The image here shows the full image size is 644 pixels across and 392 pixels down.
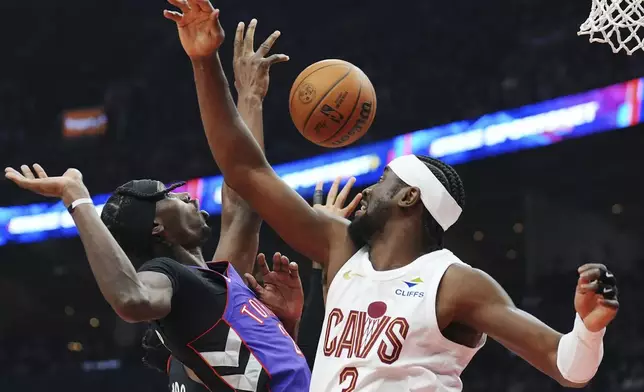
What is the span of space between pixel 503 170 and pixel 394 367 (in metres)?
10.00

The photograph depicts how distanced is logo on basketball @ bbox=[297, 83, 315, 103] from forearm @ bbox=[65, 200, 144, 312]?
118 cm

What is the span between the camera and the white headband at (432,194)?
288 centimetres

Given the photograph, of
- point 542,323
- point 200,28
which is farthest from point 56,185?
point 542,323

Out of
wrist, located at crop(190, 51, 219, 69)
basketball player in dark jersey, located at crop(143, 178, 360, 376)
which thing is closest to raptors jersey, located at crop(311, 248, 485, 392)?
basketball player in dark jersey, located at crop(143, 178, 360, 376)

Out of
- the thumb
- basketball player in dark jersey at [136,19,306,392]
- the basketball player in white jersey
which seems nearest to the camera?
Answer: the basketball player in white jersey

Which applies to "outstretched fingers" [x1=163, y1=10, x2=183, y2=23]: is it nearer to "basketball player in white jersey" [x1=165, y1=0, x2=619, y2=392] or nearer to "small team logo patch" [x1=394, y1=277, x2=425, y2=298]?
"basketball player in white jersey" [x1=165, y1=0, x2=619, y2=392]

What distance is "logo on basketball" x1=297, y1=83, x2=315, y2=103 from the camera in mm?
3767

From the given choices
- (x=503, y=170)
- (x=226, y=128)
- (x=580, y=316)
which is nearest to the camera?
(x=580, y=316)

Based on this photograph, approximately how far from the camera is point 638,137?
37.0 feet

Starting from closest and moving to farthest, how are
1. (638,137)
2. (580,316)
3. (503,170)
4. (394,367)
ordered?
(580,316), (394,367), (638,137), (503,170)

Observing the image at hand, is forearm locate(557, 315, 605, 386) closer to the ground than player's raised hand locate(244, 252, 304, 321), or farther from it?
farther from it

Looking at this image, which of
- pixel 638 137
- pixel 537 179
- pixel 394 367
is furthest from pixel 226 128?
pixel 537 179

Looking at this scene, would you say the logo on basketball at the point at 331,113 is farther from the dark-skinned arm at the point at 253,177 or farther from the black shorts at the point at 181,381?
the black shorts at the point at 181,381

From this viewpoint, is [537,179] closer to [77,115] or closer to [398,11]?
[398,11]
